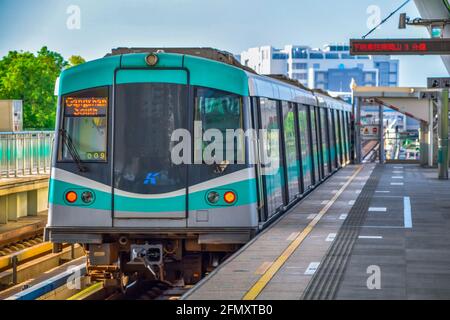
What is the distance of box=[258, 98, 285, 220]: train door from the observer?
628 inches

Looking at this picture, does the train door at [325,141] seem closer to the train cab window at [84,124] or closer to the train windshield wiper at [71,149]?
the train cab window at [84,124]

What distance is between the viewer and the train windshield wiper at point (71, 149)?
14.5m

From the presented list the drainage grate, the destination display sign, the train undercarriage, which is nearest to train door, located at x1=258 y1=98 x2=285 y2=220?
the drainage grate

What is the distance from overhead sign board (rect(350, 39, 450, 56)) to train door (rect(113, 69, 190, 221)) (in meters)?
10.6

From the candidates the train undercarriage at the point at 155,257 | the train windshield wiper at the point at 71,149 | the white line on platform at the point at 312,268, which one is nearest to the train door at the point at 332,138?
the train undercarriage at the point at 155,257

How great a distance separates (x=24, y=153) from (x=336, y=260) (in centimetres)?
1891

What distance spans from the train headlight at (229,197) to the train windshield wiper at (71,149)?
191 centimetres

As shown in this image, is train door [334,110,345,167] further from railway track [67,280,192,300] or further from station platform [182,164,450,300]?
railway track [67,280,192,300]

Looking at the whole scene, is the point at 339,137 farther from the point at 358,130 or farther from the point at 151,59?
the point at 151,59

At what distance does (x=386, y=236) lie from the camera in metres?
15.7
